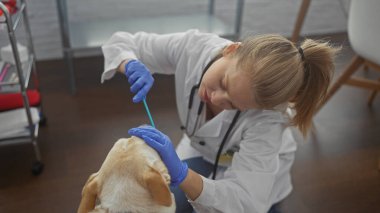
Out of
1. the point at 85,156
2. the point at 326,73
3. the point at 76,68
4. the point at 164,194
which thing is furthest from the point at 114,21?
the point at 164,194

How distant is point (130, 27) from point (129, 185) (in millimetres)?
1535

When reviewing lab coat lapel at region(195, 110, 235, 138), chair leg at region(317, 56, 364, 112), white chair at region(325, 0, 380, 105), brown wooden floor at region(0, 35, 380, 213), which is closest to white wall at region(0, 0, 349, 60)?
brown wooden floor at region(0, 35, 380, 213)

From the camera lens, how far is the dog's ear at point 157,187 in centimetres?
65

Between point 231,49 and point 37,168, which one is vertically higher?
point 231,49

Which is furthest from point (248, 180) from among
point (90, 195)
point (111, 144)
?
point (111, 144)

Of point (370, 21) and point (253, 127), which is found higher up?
point (370, 21)

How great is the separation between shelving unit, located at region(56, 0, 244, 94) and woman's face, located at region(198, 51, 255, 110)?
1.10 metres

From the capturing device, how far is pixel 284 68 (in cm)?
84

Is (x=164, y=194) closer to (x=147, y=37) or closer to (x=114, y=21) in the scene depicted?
Answer: (x=147, y=37)

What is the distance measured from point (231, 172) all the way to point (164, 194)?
329 mm

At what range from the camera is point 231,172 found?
0.96 meters

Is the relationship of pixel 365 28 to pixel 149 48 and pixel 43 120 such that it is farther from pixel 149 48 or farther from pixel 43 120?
pixel 43 120

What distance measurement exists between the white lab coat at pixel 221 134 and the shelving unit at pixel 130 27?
0.79m

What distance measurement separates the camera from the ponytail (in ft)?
2.95
